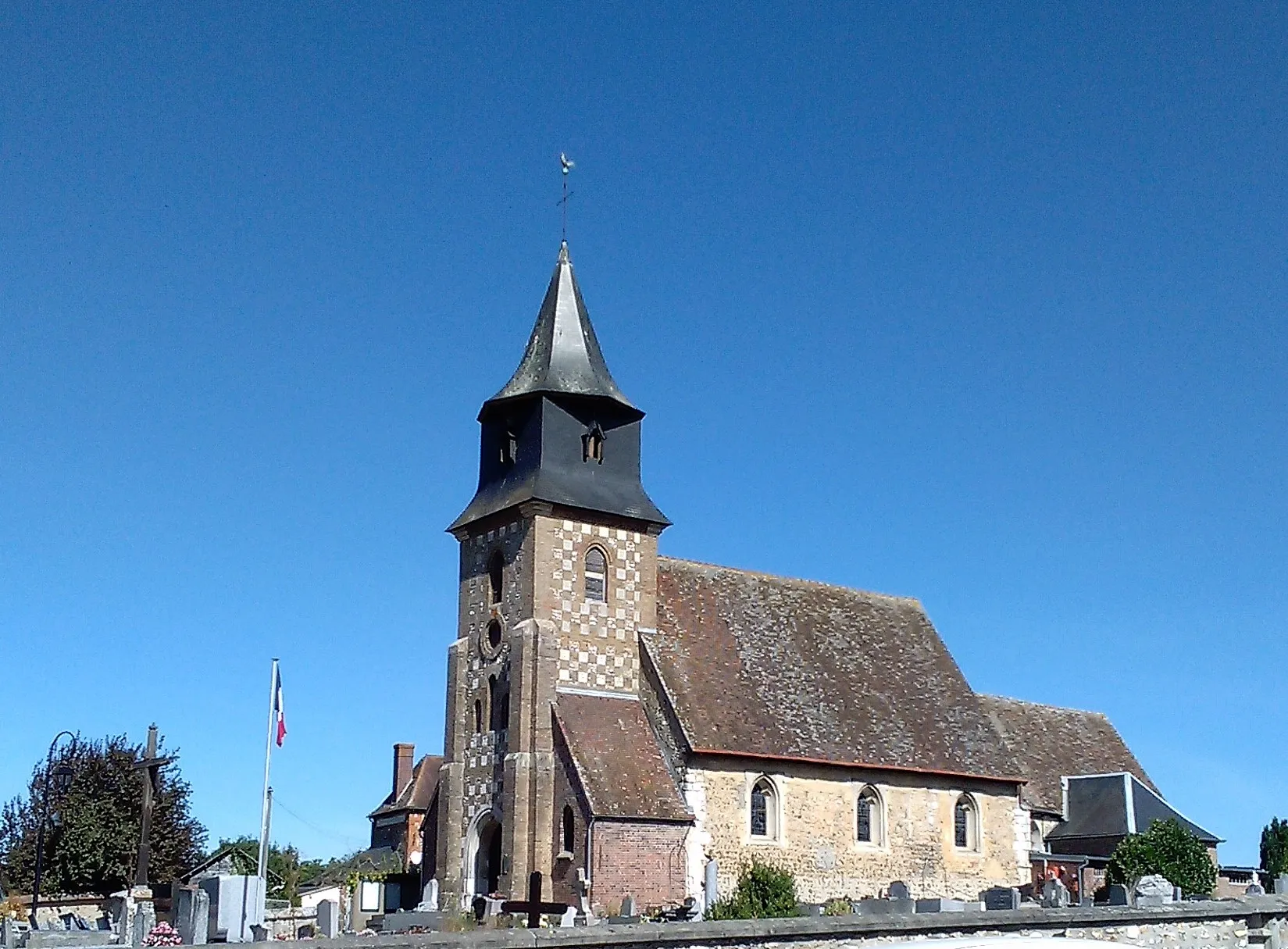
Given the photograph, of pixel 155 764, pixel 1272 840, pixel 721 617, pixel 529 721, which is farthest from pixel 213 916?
pixel 1272 840

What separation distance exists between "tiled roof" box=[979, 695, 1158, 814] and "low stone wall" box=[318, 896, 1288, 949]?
16.8 metres

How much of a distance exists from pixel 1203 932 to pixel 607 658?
14.9m

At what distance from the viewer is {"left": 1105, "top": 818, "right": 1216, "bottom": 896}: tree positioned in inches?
1364

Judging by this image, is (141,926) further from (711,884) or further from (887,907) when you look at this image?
(711,884)

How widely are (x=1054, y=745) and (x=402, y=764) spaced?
27827 mm

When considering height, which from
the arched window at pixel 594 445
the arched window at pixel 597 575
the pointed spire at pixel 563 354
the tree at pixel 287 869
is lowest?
the tree at pixel 287 869

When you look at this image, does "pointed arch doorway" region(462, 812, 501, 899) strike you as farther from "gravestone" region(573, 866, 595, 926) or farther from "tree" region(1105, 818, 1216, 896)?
"tree" region(1105, 818, 1216, 896)

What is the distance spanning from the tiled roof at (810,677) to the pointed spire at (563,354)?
17.6 feet

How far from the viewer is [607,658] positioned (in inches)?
1383

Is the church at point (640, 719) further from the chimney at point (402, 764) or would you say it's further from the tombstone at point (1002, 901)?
the chimney at point (402, 764)

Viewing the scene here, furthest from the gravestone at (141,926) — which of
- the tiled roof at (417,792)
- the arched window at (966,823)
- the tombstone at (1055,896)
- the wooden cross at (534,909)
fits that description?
the tiled roof at (417,792)

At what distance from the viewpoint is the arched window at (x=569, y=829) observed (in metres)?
32.1

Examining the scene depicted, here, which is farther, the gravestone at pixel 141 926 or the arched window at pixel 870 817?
the arched window at pixel 870 817

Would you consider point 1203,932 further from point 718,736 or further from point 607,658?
point 607,658
